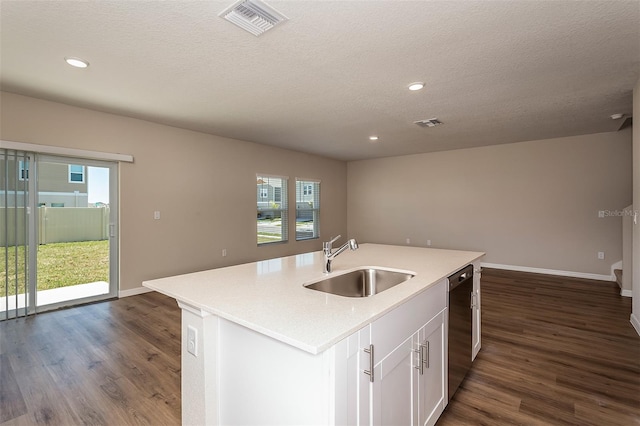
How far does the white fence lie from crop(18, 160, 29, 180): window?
1.17 ft

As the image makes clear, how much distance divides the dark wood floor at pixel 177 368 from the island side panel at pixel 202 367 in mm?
564

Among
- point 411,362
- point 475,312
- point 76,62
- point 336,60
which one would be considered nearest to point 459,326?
point 475,312

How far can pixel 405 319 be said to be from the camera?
1.37 meters

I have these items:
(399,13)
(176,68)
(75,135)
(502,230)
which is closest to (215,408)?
(399,13)

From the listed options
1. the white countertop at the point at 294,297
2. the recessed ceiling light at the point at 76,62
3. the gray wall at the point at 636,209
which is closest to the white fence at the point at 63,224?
the recessed ceiling light at the point at 76,62

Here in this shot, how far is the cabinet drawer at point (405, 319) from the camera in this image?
46.8 inches

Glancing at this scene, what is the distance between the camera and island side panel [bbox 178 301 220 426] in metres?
1.35

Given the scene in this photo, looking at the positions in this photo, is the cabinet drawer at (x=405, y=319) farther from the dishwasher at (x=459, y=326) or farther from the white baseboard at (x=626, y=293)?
the white baseboard at (x=626, y=293)

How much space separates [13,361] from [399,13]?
3881 mm

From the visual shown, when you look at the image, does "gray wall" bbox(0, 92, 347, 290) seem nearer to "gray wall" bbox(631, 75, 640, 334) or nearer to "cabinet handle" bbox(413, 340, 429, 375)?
"cabinet handle" bbox(413, 340, 429, 375)

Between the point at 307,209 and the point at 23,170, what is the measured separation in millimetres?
4849

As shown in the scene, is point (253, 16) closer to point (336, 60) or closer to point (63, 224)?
point (336, 60)

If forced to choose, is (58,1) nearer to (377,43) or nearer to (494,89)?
(377,43)

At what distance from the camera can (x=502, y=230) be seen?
6.00 m
